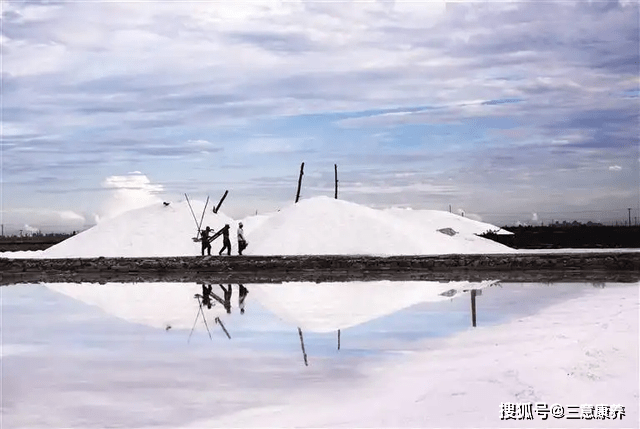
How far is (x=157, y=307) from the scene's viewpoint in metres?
13.7

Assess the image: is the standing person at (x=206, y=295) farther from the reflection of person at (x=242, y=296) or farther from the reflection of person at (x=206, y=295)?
the reflection of person at (x=242, y=296)

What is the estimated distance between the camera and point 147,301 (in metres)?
14.8

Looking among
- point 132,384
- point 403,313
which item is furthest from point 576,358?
point 403,313

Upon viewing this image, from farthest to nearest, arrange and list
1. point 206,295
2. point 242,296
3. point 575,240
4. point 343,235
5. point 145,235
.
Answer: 1. point 575,240
2. point 145,235
3. point 343,235
4. point 206,295
5. point 242,296

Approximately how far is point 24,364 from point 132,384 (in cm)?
189

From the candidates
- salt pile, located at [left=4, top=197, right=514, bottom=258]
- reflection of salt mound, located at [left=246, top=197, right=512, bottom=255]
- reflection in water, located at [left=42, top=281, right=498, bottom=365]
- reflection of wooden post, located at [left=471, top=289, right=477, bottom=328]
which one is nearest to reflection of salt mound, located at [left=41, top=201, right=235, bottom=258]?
salt pile, located at [left=4, top=197, right=514, bottom=258]

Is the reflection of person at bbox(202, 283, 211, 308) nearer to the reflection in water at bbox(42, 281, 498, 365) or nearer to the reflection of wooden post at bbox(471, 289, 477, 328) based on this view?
the reflection in water at bbox(42, 281, 498, 365)

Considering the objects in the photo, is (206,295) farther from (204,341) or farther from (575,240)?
(575,240)

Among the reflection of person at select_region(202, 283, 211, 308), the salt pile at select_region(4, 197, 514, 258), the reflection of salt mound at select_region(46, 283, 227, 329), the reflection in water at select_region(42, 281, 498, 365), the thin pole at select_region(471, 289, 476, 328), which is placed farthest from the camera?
the salt pile at select_region(4, 197, 514, 258)

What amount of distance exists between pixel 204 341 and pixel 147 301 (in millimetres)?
5254

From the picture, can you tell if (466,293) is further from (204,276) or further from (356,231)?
(356,231)

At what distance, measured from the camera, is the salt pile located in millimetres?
27344

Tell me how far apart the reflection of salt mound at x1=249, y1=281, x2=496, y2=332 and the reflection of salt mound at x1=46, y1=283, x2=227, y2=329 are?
1.21 m

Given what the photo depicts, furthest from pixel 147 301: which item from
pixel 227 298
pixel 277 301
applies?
pixel 277 301
